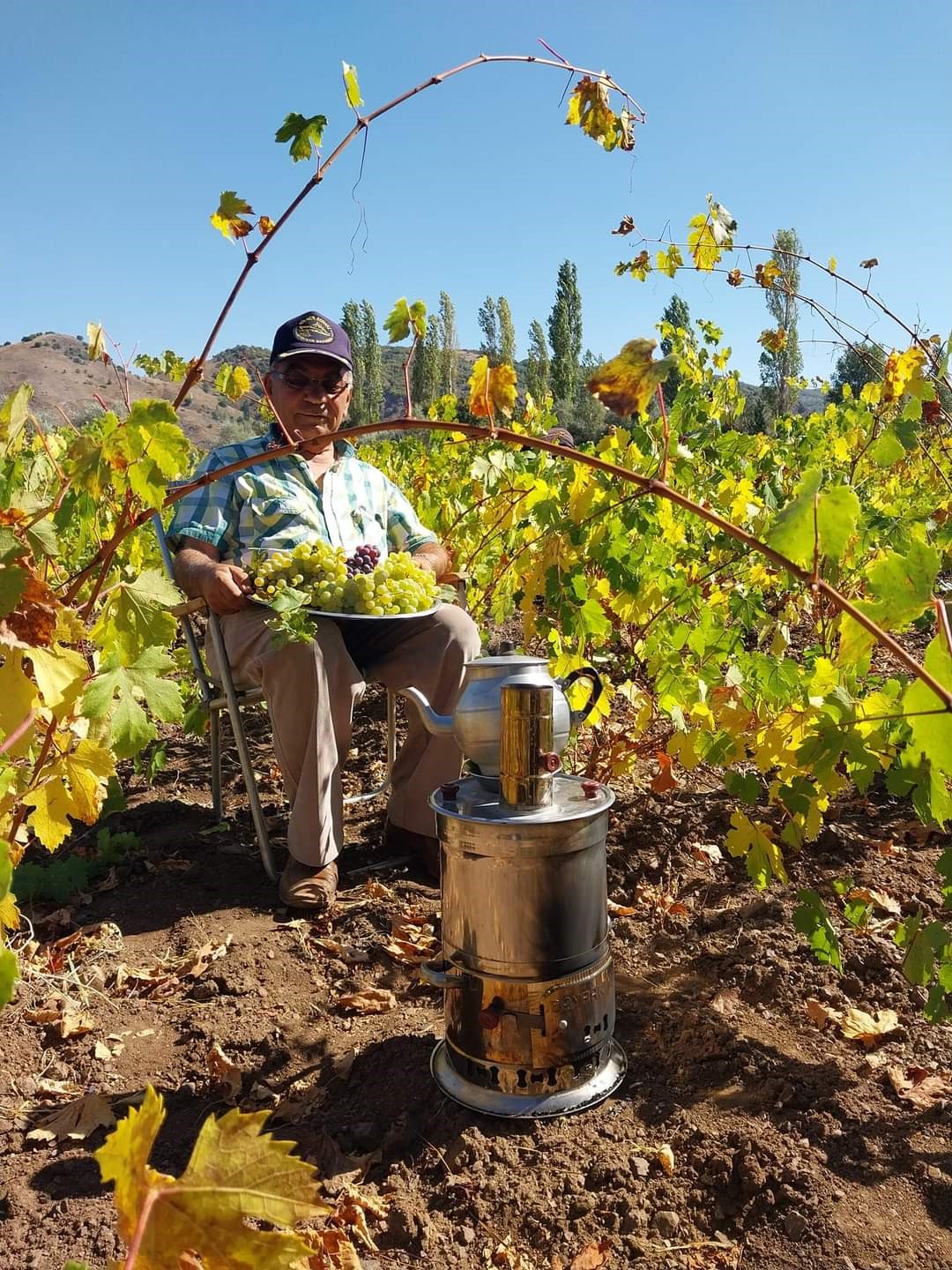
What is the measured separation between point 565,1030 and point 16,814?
102 cm

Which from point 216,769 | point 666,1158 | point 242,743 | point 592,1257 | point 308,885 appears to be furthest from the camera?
point 216,769

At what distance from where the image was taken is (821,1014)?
193cm

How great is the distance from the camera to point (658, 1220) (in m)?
1.47

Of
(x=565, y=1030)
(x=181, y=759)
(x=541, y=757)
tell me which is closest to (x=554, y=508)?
(x=541, y=757)

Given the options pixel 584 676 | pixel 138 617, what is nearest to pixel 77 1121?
pixel 138 617

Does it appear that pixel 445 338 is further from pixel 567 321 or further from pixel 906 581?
pixel 906 581

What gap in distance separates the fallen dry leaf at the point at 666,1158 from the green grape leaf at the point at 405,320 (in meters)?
1.56

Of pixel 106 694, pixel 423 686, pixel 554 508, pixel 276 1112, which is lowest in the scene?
pixel 276 1112

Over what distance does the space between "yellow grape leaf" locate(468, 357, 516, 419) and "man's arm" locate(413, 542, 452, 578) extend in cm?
60

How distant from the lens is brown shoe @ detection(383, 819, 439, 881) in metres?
2.85

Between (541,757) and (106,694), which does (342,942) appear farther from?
(106,694)

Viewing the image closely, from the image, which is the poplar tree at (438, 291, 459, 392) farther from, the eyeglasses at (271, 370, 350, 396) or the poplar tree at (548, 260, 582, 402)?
the eyeglasses at (271, 370, 350, 396)

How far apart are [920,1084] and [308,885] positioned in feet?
5.06

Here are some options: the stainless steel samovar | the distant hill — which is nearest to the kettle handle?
the stainless steel samovar
